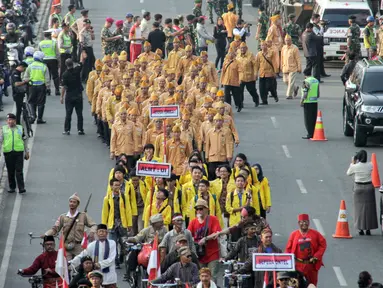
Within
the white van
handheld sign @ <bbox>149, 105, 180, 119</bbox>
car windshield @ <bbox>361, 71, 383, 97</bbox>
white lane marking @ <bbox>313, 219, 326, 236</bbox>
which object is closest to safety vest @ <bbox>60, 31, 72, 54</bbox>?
the white van

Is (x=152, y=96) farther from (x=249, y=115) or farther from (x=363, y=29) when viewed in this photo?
(x=363, y=29)

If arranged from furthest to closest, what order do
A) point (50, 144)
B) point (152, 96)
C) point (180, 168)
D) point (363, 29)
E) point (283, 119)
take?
point (363, 29)
point (283, 119)
point (50, 144)
point (152, 96)
point (180, 168)

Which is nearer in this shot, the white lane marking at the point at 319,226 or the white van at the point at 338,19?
the white lane marking at the point at 319,226

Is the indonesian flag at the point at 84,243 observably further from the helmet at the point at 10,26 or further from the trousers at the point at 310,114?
the helmet at the point at 10,26

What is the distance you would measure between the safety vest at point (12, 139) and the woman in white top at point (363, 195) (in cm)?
655

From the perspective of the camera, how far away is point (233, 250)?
22.2 meters

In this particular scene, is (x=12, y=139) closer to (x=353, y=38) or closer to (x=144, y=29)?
(x=144, y=29)

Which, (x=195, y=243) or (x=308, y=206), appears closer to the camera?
(x=195, y=243)

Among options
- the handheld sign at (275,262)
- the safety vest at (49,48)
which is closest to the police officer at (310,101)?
the safety vest at (49,48)

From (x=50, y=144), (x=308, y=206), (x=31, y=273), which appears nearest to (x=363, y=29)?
(x=50, y=144)

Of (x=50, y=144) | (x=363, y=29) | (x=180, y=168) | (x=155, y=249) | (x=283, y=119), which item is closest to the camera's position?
(x=155, y=249)

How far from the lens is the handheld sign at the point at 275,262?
19688 mm

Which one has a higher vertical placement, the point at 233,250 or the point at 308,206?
the point at 233,250

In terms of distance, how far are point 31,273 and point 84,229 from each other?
1.76 meters
